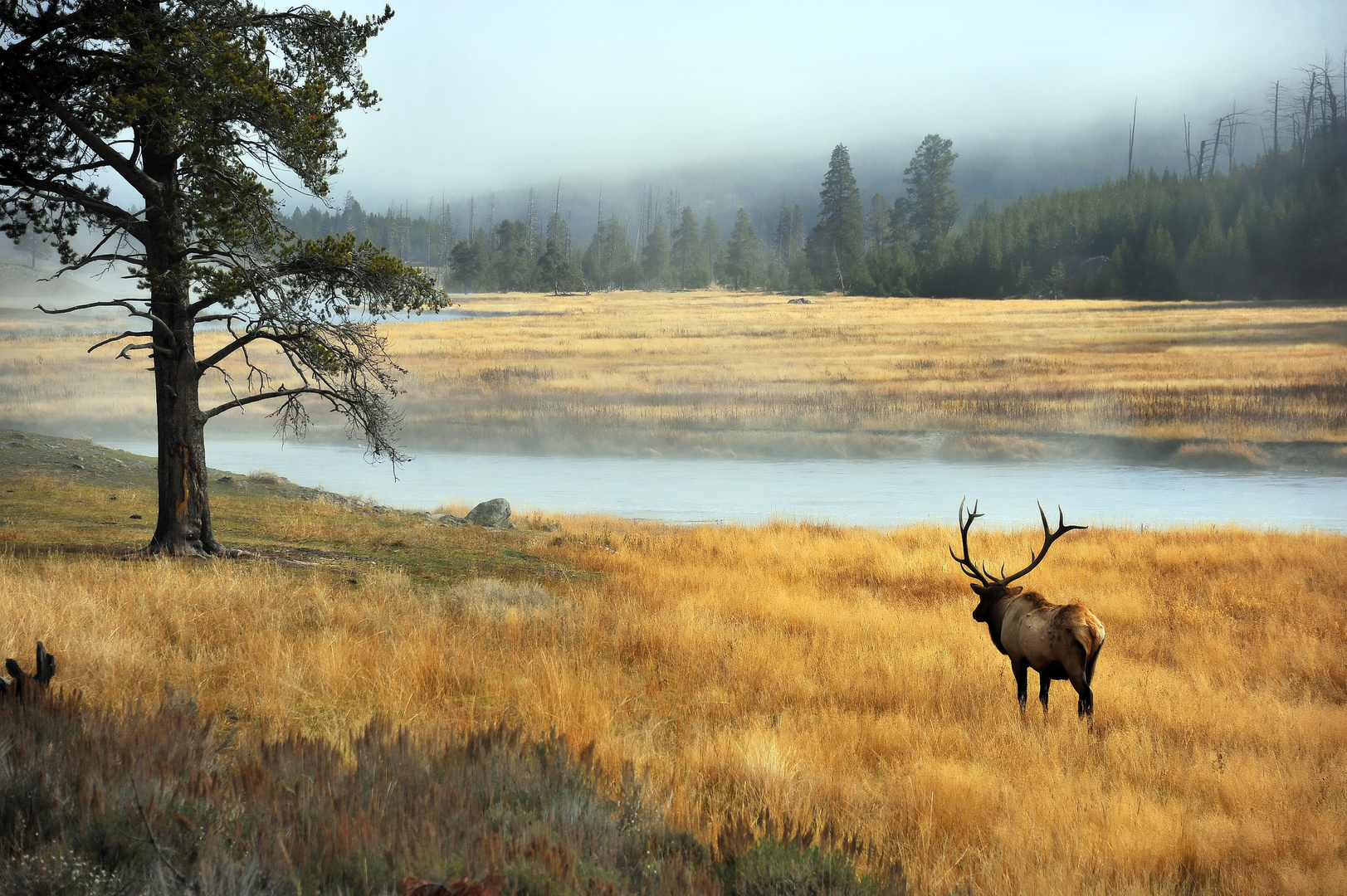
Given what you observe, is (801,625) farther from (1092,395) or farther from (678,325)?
(678,325)

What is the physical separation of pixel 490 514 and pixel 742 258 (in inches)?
3823

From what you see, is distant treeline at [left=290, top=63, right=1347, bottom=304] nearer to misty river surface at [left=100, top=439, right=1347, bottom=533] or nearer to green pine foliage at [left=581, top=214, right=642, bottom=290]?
green pine foliage at [left=581, top=214, right=642, bottom=290]

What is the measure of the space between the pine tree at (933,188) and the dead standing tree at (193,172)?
330ft

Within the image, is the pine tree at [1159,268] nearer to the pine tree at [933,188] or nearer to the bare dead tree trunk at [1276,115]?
the bare dead tree trunk at [1276,115]

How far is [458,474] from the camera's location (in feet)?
109

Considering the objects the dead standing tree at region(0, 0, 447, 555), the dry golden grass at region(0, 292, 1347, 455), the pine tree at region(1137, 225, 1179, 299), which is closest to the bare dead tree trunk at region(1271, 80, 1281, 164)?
the pine tree at region(1137, 225, 1179, 299)

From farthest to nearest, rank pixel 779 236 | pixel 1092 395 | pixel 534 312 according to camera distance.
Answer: pixel 779 236
pixel 534 312
pixel 1092 395

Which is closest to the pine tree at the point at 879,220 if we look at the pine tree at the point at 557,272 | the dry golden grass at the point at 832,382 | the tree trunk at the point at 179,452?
the pine tree at the point at 557,272

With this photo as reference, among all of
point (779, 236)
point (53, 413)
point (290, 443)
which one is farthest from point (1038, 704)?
point (779, 236)

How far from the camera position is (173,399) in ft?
35.9

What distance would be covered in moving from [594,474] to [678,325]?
92.7 feet

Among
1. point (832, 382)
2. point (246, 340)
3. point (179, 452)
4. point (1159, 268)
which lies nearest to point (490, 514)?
point (179, 452)

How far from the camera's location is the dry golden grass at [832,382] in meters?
36.1

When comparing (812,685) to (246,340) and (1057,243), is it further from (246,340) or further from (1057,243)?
(1057,243)
